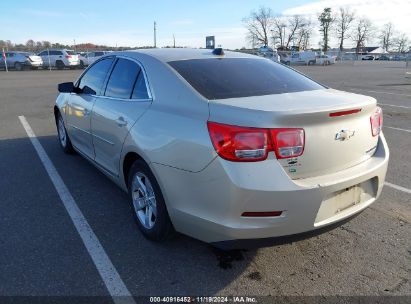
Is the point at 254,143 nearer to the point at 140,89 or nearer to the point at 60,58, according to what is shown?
the point at 140,89

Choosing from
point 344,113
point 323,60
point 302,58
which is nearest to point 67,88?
point 344,113

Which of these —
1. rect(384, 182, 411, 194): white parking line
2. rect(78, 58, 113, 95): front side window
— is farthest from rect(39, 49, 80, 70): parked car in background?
rect(384, 182, 411, 194): white parking line

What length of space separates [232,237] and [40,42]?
273 ft

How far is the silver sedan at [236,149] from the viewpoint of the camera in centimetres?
256

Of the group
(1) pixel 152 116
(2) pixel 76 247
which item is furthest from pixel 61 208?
(1) pixel 152 116

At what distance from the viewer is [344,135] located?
285 centimetres

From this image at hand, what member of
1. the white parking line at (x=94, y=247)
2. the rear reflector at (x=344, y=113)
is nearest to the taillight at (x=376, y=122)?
the rear reflector at (x=344, y=113)

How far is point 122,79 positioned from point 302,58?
53.1 meters

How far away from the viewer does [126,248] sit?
335 cm

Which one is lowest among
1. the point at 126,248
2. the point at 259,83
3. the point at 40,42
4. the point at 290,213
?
the point at 126,248

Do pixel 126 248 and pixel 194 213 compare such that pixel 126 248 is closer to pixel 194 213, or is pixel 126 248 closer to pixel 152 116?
pixel 194 213

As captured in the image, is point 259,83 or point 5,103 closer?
point 259,83

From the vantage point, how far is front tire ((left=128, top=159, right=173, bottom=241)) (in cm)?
317

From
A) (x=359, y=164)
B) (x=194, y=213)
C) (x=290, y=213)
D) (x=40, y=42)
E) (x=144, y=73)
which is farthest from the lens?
(x=40, y=42)
